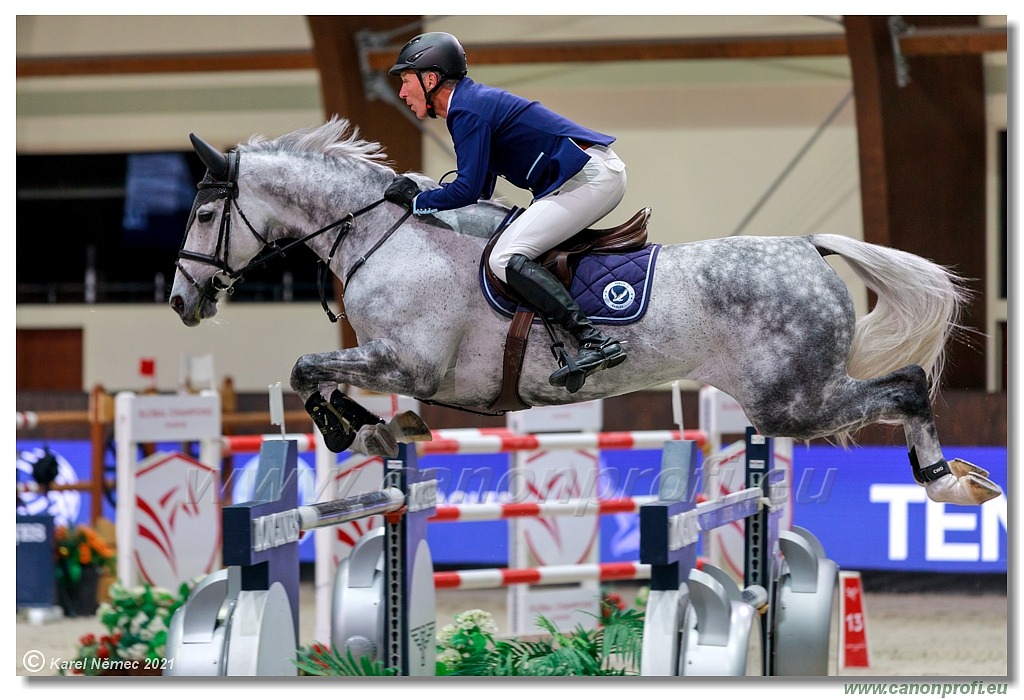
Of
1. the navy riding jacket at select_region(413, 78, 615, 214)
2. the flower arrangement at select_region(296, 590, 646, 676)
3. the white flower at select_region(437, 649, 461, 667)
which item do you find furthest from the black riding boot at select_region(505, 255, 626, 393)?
the white flower at select_region(437, 649, 461, 667)

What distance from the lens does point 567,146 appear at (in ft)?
8.90

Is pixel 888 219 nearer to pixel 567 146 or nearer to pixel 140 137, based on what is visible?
pixel 567 146

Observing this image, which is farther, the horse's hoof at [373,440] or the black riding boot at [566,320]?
the horse's hoof at [373,440]

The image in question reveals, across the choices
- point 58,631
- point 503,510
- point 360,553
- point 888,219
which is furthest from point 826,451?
point 58,631

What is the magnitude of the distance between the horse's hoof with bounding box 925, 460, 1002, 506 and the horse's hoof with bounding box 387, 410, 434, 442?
119 cm

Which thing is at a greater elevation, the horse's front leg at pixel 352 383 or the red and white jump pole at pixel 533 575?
the horse's front leg at pixel 352 383

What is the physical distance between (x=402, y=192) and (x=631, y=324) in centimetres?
68

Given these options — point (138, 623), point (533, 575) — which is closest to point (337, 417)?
point (533, 575)

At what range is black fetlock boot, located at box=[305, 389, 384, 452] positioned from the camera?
2.68 m

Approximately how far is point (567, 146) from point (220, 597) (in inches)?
52.4

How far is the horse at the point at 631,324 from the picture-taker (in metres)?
2.65

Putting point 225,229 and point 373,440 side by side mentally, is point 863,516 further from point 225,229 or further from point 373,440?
point 225,229

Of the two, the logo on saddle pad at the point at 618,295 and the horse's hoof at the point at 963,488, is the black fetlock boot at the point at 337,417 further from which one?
the horse's hoof at the point at 963,488

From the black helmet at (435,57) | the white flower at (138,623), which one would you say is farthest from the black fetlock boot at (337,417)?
the white flower at (138,623)
